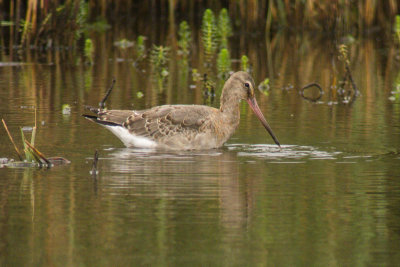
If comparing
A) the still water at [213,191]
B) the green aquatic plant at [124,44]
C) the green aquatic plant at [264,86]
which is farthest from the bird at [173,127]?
the green aquatic plant at [124,44]

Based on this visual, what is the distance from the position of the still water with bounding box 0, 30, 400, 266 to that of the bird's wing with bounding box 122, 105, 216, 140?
29cm

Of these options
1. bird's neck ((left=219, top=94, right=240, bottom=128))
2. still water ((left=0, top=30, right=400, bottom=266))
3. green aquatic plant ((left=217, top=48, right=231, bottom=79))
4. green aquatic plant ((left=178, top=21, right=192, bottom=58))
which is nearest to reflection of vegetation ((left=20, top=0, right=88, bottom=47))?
green aquatic plant ((left=178, top=21, right=192, bottom=58))

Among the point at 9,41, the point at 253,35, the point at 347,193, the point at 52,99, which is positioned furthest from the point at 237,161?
the point at 253,35

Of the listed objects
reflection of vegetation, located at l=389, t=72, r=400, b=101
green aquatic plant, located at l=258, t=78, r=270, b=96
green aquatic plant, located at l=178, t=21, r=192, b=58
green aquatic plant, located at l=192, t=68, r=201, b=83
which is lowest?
reflection of vegetation, located at l=389, t=72, r=400, b=101

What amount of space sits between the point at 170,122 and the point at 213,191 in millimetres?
2772

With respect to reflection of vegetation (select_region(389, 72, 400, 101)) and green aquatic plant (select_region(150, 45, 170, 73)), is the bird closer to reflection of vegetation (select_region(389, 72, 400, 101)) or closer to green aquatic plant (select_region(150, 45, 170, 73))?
reflection of vegetation (select_region(389, 72, 400, 101))

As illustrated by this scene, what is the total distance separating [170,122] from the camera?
11203 millimetres

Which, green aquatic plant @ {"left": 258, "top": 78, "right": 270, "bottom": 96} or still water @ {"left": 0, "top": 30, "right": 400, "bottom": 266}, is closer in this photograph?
still water @ {"left": 0, "top": 30, "right": 400, "bottom": 266}

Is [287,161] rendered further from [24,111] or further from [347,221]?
[24,111]

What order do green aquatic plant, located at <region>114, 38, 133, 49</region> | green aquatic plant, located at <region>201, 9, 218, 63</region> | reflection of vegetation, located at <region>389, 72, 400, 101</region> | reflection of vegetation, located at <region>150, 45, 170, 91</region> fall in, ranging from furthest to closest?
green aquatic plant, located at <region>114, 38, 133, 49</region> → green aquatic plant, located at <region>201, 9, 218, 63</region> → reflection of vegetation, located at <region>150, 45, 170, 91</region> → reflection of vegetation, located at <region>389, 72, 400, 101</region>

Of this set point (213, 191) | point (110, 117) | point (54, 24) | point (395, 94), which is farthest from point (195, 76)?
point (213, 191)

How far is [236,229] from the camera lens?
7242mm

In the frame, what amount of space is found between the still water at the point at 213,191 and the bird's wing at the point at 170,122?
29 cm

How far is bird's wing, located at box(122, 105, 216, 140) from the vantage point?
1112cm
